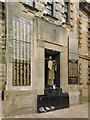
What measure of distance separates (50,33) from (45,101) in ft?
12.8

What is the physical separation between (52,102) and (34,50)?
10.8 feet

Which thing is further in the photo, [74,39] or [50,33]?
[74,39]

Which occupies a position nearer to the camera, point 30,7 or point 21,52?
point 21,52

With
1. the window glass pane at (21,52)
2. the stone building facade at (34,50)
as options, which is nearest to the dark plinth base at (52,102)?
the stone building facade at (34,50)

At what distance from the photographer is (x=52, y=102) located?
596 inches

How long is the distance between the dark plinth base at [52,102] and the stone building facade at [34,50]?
0.31 metres

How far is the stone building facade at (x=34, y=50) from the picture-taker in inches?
492

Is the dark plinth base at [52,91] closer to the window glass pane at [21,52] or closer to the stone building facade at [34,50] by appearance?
the stone building facade at [34,50]

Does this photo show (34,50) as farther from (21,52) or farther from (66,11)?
(66,11)

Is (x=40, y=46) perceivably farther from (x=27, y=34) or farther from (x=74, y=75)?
(x=74, y=75)

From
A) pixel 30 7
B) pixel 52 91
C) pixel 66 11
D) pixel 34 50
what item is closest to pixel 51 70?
pixel 52 91

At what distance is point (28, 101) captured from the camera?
44.0 ft

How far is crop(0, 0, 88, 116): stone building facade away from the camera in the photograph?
12508 mm

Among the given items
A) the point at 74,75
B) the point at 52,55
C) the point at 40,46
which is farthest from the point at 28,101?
the point at 74,75
